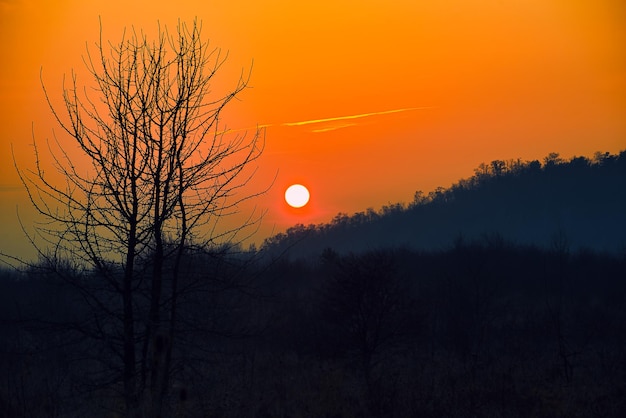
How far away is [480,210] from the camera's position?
12900 cm

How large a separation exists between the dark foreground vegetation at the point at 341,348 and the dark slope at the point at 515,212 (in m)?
70.9

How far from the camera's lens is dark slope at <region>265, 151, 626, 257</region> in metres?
117

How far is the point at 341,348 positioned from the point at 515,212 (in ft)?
350

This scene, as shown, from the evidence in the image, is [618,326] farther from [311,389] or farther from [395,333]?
[311,389]

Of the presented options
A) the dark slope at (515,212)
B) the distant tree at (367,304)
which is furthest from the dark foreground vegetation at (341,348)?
the dark slope at (515,212)

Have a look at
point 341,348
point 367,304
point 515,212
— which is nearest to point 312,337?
point 341,348

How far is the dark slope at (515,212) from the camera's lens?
117312mm

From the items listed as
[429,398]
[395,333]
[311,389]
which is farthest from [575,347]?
[429,398]

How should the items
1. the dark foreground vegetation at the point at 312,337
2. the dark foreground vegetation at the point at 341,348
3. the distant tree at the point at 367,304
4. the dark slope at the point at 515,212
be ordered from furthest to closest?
the dark slope at the point at 515,212 → the distant tree at the point at 367,304 → the dark foreground vegetation at the point at 341,348 → the dark foreground vegetation at the point at 312,337

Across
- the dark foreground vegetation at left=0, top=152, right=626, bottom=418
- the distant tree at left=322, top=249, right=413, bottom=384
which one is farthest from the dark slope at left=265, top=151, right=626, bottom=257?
the distant tree at left=322, top=249, right=413, bottom=384

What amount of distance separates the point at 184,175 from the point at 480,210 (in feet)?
414

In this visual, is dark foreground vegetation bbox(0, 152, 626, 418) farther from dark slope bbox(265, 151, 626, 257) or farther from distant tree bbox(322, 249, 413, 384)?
dark slope bbox(265, 151, 626, 257)

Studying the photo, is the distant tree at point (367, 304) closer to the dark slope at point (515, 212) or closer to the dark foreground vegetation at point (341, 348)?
the dark foreground vegetation at point (341, 348)

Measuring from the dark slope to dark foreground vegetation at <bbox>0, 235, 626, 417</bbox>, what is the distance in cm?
7086
